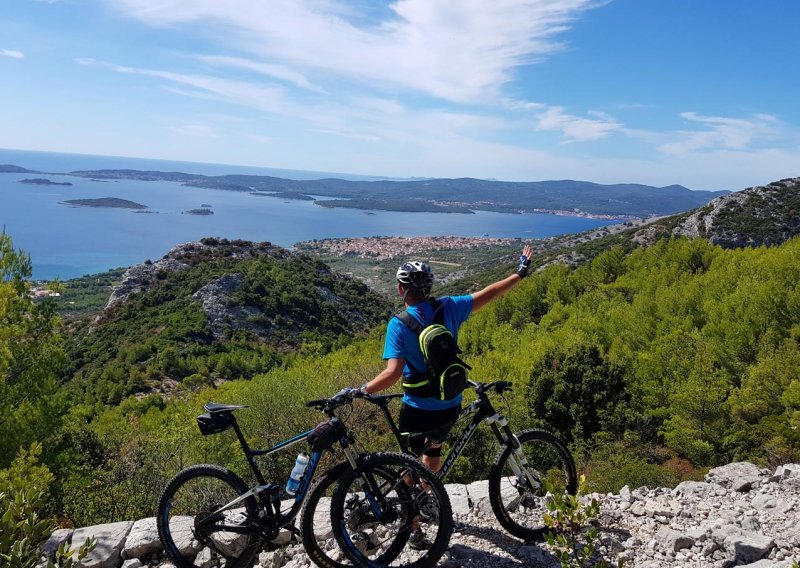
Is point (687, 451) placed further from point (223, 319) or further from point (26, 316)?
point (223, 319)

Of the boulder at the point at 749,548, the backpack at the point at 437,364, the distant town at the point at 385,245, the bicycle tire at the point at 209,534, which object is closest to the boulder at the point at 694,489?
the boulder at the point at 749,548

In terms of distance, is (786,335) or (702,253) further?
(702,253)

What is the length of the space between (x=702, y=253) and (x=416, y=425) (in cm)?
2716

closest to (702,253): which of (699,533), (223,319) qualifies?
(699,533)

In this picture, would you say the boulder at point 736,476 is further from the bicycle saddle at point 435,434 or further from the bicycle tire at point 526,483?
the bicycle saddle at point 435,434

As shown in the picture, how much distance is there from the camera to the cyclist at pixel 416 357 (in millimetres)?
3680

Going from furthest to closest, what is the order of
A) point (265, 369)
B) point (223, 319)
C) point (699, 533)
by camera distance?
point (223, 319) → point (265, 369) → point (699, 533)

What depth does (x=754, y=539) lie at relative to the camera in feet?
12.3

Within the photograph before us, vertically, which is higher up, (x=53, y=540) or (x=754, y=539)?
(x=754, y=539)

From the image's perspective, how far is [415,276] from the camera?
3.77 meters

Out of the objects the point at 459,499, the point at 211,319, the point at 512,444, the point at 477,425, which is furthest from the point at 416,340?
the point at 211,319

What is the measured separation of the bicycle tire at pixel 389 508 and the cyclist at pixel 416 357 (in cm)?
25

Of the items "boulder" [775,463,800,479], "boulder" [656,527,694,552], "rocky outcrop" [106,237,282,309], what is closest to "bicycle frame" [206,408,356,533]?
"boulder" [656,527,694,552]

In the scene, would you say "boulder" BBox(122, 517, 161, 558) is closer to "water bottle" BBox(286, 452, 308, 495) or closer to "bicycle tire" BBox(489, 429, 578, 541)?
"water bottle" BBox(286, 452, 308, 495)
